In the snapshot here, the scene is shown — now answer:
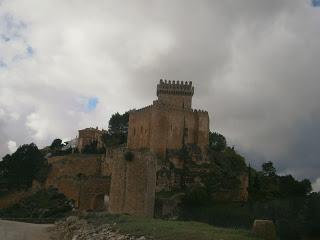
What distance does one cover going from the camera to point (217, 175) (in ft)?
175

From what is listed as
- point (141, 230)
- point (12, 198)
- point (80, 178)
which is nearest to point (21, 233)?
point (141, 230)

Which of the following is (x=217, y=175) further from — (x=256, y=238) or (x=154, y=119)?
(x=256, y=238)

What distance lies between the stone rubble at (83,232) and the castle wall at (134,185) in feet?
14.0

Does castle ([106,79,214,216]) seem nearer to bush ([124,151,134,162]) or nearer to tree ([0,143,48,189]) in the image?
tree ([0,143,48,189])

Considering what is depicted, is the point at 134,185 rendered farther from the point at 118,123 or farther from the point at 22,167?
the point at 118,123

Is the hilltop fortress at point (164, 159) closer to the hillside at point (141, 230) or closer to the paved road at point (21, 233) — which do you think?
the paved road at point (21, 233)

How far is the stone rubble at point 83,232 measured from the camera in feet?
61.8

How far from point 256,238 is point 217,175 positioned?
3776 cm

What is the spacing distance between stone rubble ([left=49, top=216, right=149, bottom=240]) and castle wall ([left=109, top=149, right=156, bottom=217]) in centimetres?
425

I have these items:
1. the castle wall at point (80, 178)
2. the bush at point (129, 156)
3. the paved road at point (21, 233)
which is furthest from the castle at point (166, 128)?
the paved road at point (21, 233)

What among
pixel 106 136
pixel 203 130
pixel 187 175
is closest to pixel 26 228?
pixel 187 175

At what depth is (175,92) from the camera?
6506 cm

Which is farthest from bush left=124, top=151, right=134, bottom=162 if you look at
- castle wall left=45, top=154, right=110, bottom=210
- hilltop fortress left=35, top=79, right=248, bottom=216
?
castle wall left=45, top=154, right=110, bottom=210

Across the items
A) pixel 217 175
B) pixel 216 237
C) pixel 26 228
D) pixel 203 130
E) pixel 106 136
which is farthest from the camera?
pixel 106 136
